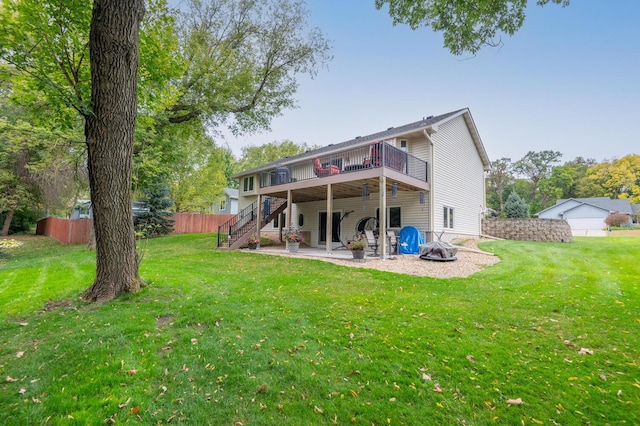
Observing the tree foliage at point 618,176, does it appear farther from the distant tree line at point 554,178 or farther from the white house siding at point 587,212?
the white house siding at point 587,212

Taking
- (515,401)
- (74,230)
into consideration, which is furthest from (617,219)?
(74,230)

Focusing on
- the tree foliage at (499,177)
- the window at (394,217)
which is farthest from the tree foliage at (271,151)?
the tree foliage at (499,177)

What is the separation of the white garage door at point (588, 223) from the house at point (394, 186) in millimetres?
27736

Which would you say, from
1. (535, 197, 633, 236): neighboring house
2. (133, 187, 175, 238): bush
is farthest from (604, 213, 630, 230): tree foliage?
(133, 187, 175, 238): bush

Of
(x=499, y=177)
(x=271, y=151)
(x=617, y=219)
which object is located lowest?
(x=617, y=219)

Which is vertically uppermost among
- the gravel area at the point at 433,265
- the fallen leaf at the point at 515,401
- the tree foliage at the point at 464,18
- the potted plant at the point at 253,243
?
the tree foliage at the point at 464,18

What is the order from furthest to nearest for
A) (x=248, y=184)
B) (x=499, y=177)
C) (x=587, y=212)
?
1. (x=499, y=177)
2. (x=587, y=212)
3. (x=248, y=184)

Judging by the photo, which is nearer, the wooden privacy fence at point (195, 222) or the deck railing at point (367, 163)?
the deck railing at point (367, 163)

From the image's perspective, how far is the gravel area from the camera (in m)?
7.53

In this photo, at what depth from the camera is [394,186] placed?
35.4ft

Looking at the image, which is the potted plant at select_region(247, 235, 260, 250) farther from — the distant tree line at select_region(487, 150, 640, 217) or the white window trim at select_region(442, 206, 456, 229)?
the distant tree line at select_region(487, 150, 640, 217)

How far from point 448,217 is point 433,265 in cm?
583

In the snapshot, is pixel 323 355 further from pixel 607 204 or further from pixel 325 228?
pixel 607 204

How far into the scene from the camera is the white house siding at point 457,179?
12.7m
